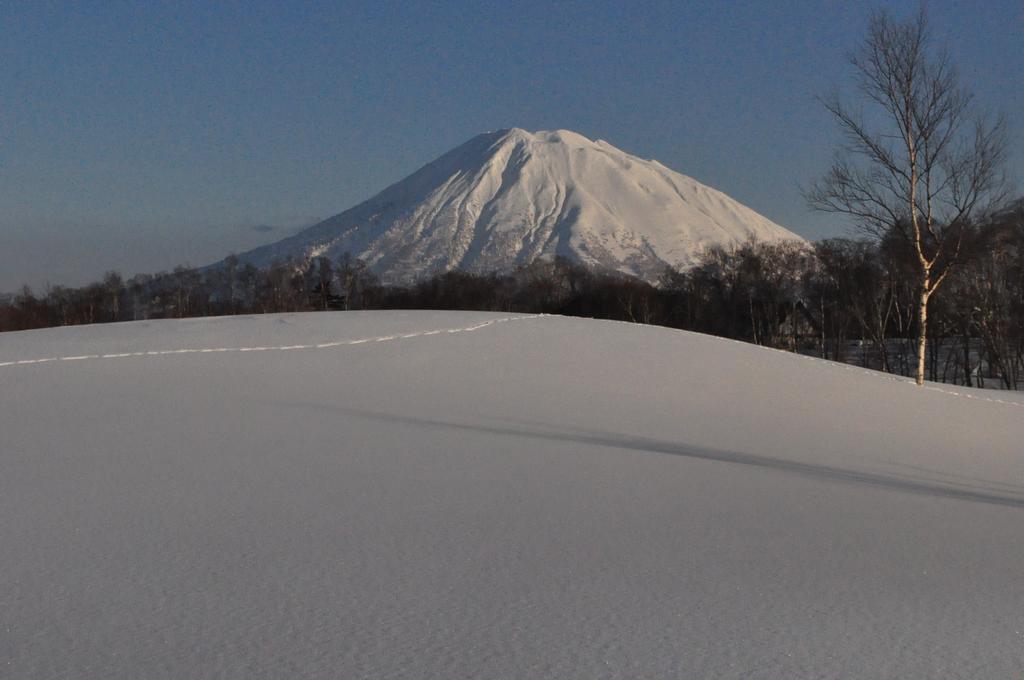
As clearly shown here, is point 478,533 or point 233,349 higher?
point 233,349

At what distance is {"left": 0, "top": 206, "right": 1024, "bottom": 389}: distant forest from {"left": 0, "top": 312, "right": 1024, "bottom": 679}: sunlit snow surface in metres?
30.2

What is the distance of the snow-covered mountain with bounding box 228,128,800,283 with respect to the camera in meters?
139

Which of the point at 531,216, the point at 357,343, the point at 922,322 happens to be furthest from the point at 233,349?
the point at 531,216

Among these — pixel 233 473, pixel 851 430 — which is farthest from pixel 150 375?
pixel 851 430

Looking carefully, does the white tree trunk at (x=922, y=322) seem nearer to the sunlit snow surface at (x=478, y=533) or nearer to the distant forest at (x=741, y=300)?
the sunlit snow surface at (x=478, y=533)

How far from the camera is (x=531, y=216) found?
156 m

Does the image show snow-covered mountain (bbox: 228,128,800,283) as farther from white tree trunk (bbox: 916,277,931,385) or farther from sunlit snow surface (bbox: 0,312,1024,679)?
sunlit snow surface (bbox: 0,312,1024,679)

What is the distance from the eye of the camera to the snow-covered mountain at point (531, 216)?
139 m

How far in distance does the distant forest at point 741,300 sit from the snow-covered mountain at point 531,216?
5057 cm

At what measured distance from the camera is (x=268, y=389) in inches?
431

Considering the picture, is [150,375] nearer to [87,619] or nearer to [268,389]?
[268,389]

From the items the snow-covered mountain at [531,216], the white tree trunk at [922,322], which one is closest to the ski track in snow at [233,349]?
the white tree trunk at [922,322]

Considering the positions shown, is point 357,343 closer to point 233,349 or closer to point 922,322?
point 233,349

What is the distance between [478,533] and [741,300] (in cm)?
5258
